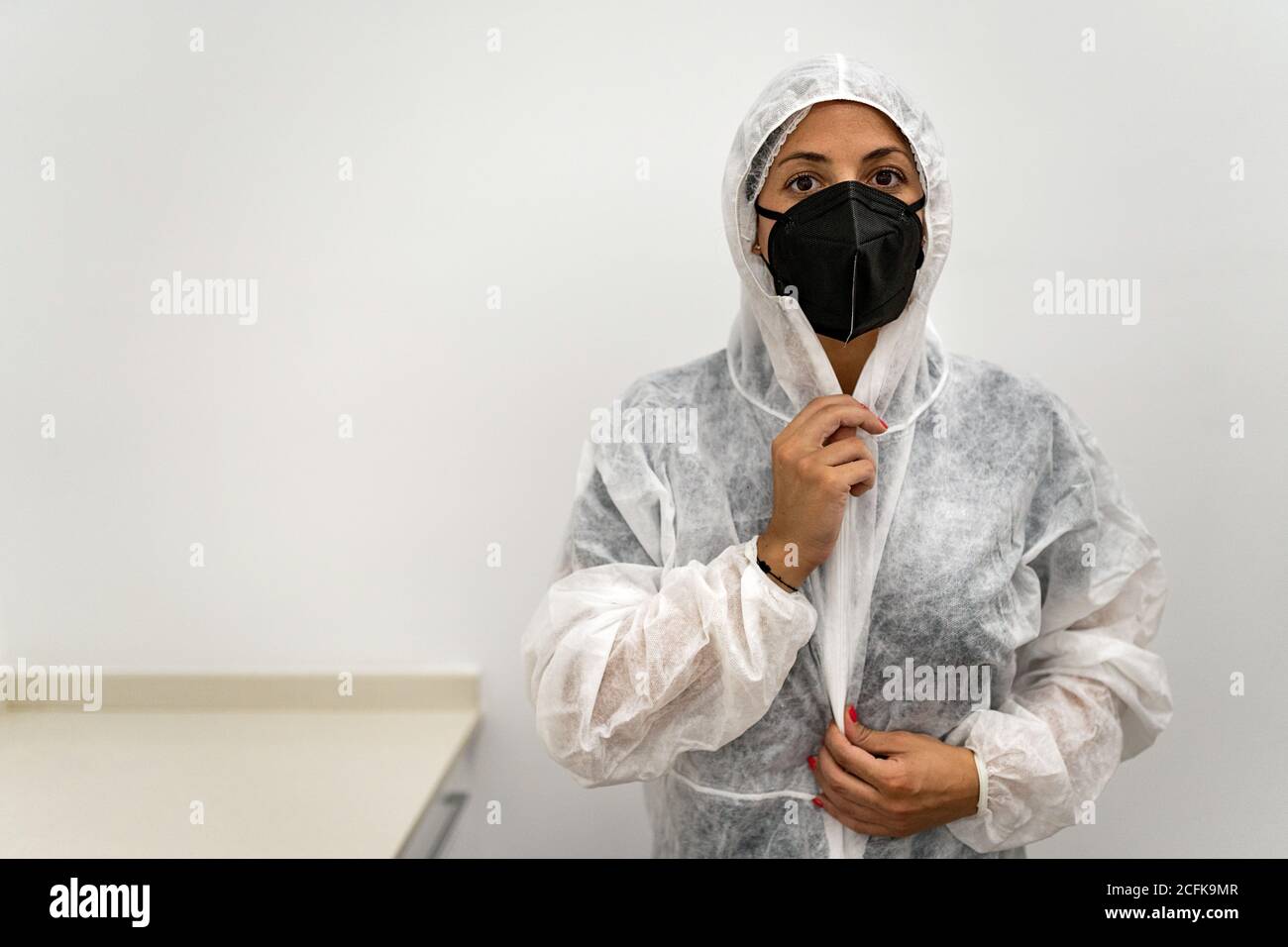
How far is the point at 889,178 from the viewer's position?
967 mm

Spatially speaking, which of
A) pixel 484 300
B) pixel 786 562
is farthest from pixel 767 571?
pixel 484 300

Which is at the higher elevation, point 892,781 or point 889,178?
point 889,178

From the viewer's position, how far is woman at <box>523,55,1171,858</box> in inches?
36.0

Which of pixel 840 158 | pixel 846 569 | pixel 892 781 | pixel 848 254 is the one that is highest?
pixel 840 158

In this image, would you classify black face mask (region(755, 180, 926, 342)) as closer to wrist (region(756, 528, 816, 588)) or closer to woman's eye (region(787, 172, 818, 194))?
woman's eye (region(787, 172, 818, 194))

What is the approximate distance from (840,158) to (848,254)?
11cm

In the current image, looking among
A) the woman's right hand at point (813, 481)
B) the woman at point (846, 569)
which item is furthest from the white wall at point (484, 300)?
the woman's right hand at point (813, 481)

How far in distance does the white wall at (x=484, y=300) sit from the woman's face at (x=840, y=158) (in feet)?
1.43

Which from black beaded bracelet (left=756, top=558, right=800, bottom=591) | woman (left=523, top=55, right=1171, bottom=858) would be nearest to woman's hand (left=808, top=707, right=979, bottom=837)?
woman (left=523, top=55, right=1171, bottom=858)

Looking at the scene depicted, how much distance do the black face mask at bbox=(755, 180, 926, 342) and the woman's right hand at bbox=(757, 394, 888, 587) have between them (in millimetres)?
91

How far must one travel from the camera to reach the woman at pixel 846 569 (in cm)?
91

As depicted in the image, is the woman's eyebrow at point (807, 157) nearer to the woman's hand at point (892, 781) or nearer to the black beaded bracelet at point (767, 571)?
the black beaded bracelet at point (767, 571)

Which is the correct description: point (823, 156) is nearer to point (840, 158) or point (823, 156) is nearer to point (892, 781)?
point (840, 158)

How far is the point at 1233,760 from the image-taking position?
54.9 inches
